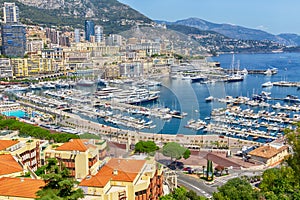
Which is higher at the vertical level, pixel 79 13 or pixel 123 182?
pixel 79 13

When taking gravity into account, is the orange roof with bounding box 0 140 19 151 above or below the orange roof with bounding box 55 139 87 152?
below

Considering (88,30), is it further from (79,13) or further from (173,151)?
(173,151)

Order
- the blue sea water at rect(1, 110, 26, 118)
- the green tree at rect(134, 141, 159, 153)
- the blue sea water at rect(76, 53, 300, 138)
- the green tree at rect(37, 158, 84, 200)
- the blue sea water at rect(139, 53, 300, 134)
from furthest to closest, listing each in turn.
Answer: the blue sea water at rect(1, 110, 26, 118), the blue sea water at rect(139, 53, 300, 134), the blue sea water at rect(76, 53, 300, 138), the green tree at rect(134, 141, 159, 153), the green tree at rect(37, 158, 84, 200)

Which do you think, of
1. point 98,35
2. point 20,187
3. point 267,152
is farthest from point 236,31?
point 20,187

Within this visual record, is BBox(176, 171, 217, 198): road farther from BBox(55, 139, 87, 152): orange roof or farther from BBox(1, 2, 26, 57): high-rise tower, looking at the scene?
BBox(1, 2, 26, 57): high-rise tower

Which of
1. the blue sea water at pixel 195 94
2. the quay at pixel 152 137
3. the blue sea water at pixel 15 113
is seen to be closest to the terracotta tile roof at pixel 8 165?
the quay at pixel 152 137

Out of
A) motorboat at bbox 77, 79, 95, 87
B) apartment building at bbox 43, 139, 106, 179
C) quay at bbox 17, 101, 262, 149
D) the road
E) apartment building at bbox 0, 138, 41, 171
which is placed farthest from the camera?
motorboat at bbox 77, 79, 95, 87

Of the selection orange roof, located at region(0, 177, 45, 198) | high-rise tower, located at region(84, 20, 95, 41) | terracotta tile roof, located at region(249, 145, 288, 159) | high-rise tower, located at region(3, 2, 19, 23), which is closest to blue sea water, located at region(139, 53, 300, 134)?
terracotta tile roof, located at region(249, 145, 288, 159)
